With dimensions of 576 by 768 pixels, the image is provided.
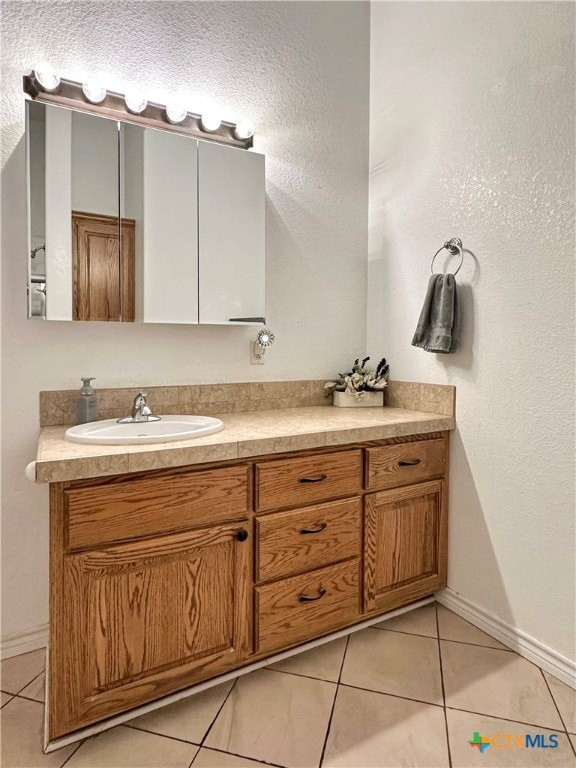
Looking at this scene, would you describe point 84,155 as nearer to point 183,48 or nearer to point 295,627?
point 183,48

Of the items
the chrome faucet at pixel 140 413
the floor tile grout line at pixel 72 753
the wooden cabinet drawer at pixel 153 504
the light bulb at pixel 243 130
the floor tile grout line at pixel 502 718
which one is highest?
the light bulb at pixel 243 130

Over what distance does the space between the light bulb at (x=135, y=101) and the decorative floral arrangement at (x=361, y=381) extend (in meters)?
1.40

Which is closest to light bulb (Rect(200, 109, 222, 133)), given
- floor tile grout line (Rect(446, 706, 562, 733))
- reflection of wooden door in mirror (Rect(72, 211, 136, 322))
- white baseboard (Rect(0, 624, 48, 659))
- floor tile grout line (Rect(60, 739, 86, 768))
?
reflection of wooden door in mirror (Rect(72, 211, 136, 322))

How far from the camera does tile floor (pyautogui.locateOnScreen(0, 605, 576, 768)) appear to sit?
1.28 meters

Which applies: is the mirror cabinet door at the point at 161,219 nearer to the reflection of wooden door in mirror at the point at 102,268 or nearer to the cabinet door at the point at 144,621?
the reflection of wooden door in mirror at the point at 102,268

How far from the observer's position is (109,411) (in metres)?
1.81

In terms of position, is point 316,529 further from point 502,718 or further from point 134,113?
point 134,113

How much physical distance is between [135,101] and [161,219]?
0.43 m

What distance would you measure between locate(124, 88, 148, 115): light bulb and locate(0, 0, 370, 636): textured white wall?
12 centimetres

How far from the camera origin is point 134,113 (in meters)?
1.79

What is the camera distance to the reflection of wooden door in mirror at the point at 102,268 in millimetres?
1705

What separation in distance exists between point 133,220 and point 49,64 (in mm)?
597

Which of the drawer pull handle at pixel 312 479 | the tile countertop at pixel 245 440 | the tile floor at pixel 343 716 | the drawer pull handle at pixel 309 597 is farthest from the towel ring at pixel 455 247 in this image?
the tile floor at pixel 343 716

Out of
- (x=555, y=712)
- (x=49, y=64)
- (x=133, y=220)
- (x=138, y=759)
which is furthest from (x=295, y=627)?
(x=49, y=64)
